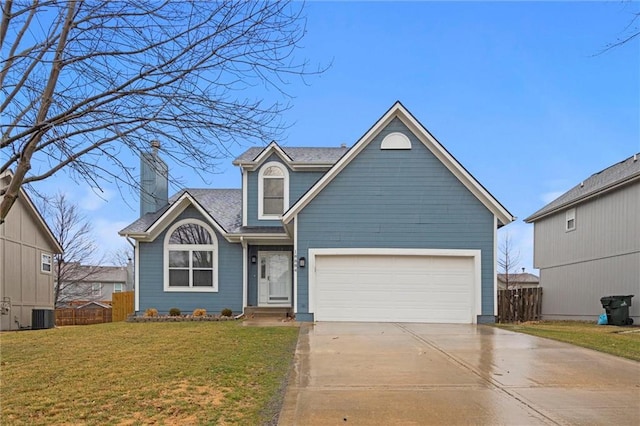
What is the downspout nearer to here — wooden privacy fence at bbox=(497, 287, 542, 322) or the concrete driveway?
the concrete driveway

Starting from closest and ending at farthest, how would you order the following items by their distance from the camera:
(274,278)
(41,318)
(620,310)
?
(620,310) → (274,278) → (41,318)

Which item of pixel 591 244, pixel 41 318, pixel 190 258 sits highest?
pixel 591 244

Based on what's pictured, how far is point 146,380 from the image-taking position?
6512 mm

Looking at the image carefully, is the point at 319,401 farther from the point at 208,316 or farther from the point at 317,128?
the point at 208,316

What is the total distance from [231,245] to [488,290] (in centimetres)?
872

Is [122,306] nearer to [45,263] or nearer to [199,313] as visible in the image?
[45,263]

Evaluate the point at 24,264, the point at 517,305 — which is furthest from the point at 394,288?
the point at 24,264

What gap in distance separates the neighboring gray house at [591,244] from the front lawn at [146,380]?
44.3 ft

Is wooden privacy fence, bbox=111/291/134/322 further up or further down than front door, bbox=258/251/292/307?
further down

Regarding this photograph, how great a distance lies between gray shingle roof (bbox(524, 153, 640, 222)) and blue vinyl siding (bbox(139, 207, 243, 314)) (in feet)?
44.9

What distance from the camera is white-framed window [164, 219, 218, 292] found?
17.9 meters

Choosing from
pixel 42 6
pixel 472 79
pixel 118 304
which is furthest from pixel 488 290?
pixel 118 304

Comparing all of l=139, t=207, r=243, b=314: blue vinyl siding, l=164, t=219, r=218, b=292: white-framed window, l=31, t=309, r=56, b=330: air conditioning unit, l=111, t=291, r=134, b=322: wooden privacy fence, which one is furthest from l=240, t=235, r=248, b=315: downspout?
l=31, t=309, r=56, b=330: air conditioning unit

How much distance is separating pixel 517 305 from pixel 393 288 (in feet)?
25.0
